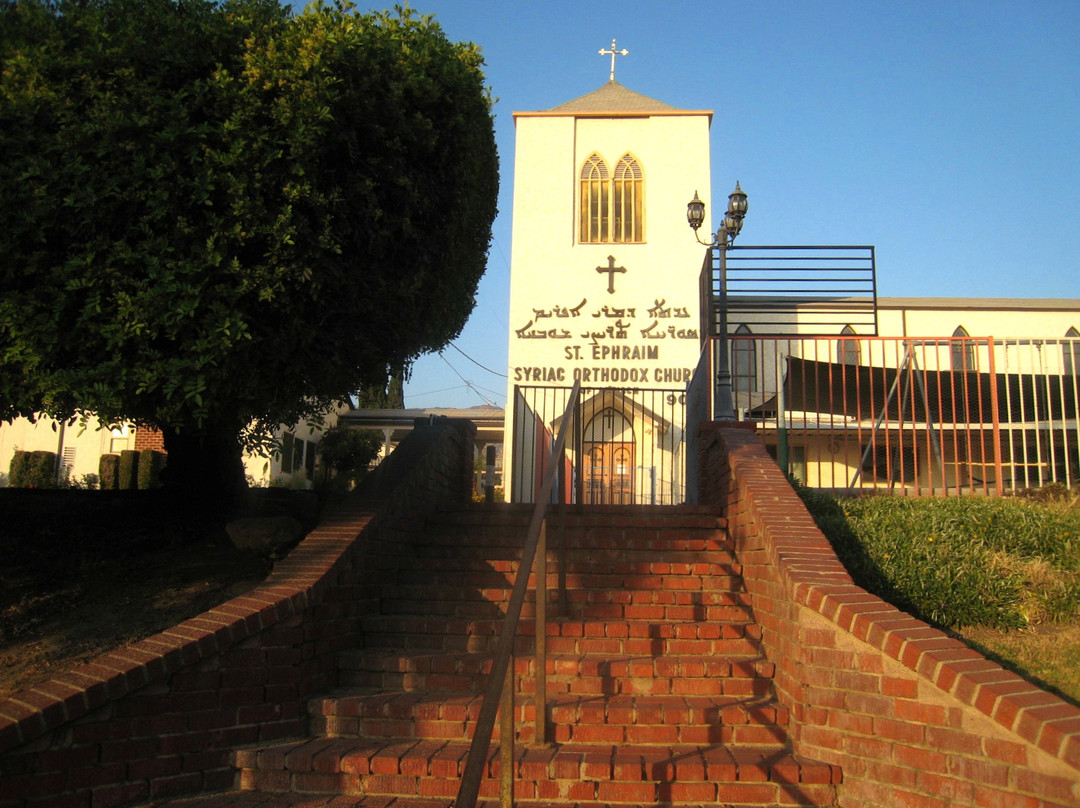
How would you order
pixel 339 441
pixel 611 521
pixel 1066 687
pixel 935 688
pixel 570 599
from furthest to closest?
1. pixel 339 441
2. pixel 611 521
3. pixel 570 599
4. pixel 1066 687
5. pixel 935 688

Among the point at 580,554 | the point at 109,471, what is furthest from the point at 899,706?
the point at 109,471

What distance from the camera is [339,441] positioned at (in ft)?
61.0

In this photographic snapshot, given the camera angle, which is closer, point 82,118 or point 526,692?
point 526,692

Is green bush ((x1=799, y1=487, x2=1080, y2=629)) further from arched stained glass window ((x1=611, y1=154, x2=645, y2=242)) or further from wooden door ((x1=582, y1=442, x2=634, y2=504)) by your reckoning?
arched stained glass window ((x1=611, y1=154, x2=645, y2=242))

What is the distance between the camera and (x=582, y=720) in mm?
4395

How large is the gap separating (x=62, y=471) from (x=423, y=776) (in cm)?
1888

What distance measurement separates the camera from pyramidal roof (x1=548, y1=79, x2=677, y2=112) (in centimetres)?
1997

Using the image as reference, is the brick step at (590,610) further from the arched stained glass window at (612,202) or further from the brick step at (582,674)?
the arched stained glass window at (612,202)

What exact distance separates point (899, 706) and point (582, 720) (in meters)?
1.59

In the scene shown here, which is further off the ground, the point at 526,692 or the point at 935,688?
the point at 935,688

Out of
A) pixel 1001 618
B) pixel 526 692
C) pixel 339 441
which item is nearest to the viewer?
pixel 526 692

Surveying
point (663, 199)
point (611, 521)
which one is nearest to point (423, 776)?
point (611, 521)

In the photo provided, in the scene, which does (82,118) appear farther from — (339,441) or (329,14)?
(339,441)

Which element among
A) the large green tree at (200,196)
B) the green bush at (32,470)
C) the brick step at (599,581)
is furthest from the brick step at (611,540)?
the green bush at (32,470)
